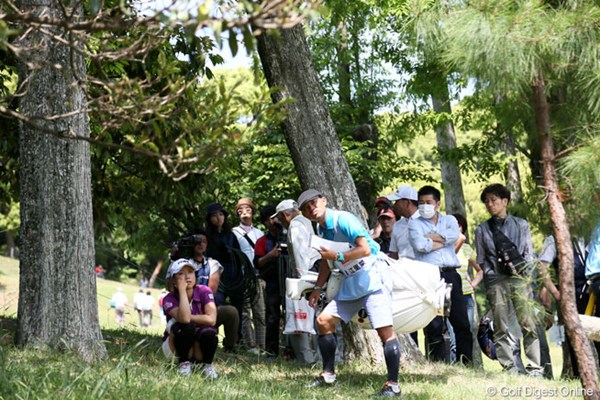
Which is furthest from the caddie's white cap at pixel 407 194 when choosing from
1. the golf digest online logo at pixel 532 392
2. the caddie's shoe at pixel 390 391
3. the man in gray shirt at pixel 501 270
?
the caddie's shoe at pixel 390 391

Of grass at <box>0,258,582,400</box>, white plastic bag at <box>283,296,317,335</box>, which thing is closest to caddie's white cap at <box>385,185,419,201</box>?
white plastic bag at <box>283,296,317,335</box>

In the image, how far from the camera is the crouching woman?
8.45 m

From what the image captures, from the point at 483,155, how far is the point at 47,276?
11.4 m

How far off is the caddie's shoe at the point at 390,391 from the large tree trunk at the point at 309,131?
214 centimetres

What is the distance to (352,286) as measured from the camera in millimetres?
7938

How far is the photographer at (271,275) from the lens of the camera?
10.9m

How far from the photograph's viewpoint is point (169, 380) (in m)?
7.29

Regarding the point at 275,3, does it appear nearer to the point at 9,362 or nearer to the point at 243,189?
the point at 9,362

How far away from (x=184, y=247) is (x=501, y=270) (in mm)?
3320

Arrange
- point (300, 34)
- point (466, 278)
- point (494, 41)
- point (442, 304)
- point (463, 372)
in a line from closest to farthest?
point (494, 41), point (442, 304), point (463, 372), point (300, 34), point (466, 278)

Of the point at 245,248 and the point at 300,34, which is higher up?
the point at 300,34

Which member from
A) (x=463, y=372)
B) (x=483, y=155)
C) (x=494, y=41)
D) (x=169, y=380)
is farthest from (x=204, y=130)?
(x=483, y=155)

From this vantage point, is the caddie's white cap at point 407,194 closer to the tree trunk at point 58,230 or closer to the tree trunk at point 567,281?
the tree trunk at point 58,230

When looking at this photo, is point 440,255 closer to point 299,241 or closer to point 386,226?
point 386,226
